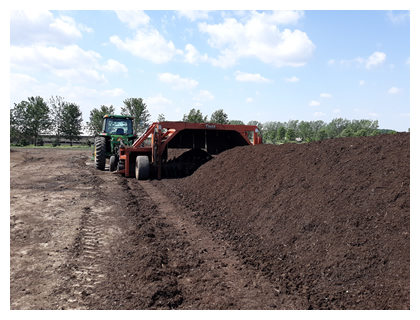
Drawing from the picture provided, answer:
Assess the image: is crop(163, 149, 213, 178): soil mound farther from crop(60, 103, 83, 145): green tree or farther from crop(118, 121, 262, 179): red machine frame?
crop(60, 103, 83, 145): green tree

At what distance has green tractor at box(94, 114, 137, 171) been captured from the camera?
14802mm

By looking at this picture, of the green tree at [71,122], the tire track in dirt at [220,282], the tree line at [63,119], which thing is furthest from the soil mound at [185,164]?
the green tree at [71,122]

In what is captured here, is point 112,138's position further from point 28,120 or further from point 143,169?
point 28,120

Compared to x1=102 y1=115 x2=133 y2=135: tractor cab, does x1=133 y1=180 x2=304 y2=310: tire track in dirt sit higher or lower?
lower

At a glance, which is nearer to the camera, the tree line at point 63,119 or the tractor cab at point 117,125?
the tractor cab at point 117,125

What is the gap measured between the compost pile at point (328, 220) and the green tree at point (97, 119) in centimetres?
4813

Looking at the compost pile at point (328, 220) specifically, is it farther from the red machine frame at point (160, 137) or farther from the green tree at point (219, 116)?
the green tree at point (219, 116)

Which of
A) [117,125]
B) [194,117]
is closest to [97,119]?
[194,117]

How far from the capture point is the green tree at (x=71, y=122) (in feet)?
171

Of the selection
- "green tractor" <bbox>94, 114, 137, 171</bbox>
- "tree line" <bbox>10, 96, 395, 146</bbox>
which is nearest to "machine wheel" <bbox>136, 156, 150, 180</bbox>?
"green tractor" <bbox>94, 114, 137, 171</bbox>

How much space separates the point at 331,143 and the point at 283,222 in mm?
3300

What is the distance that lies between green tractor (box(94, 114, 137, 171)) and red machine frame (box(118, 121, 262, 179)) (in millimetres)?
1533

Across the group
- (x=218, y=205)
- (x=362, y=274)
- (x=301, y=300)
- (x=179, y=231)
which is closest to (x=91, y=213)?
(x=179, y=231)

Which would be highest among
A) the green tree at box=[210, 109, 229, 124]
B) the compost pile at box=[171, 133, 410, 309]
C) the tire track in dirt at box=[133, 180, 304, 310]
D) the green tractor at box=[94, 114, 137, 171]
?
the green tree at box=[210, 109, 229, 124]
